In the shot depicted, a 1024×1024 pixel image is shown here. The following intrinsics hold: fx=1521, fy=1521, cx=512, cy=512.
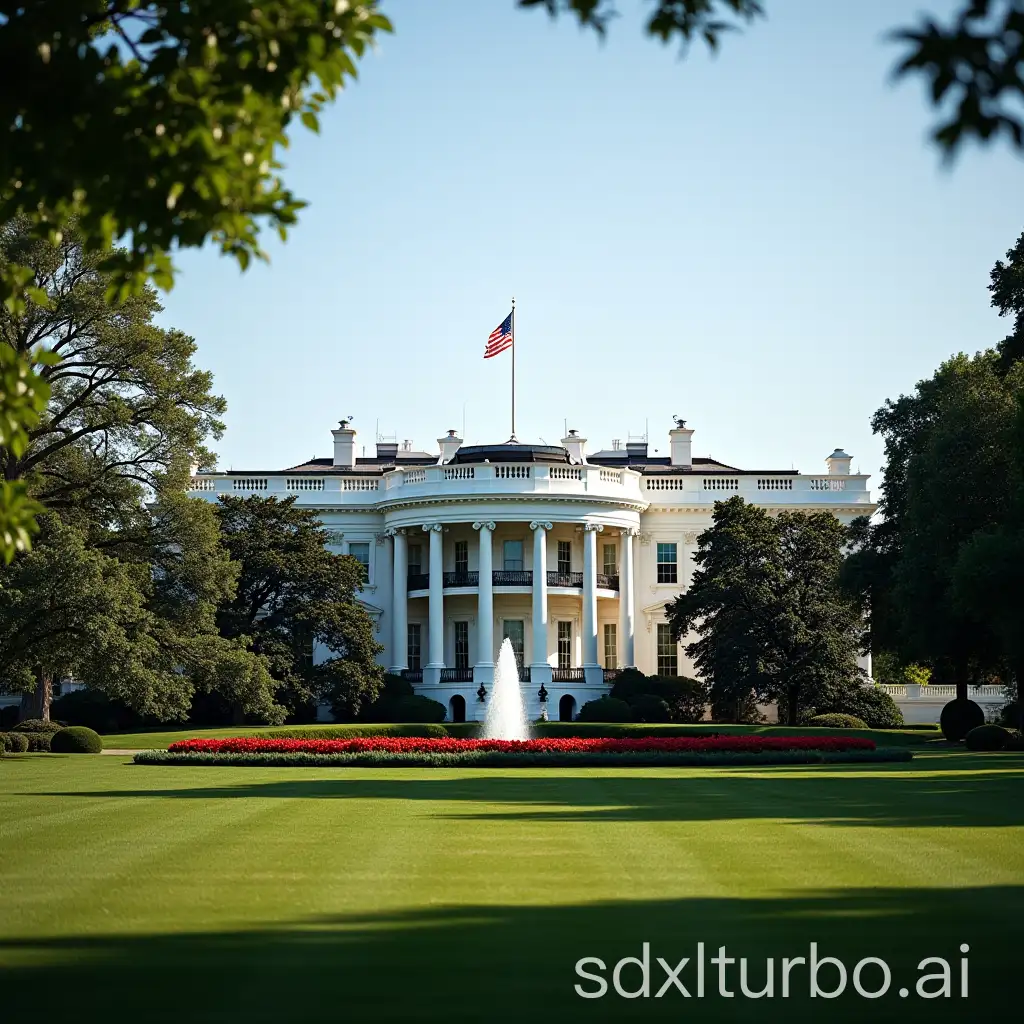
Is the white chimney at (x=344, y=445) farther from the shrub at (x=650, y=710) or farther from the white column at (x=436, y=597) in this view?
the shrub at (x=650, y=710)

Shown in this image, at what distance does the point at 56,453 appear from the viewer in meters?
43.4

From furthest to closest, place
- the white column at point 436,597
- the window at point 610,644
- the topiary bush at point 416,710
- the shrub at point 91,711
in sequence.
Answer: the window at point 610,644 → the white column at point 436,597 → the topiary bush at point 416,710 → the shrub at point 91,711

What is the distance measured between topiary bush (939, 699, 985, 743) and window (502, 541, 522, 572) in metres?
25.9

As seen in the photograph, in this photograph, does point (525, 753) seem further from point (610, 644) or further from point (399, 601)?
point (610, 644)

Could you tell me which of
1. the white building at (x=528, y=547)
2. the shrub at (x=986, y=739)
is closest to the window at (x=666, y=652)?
the white building at (x=528, y=547)

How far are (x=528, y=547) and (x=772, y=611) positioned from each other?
1603 centimetres

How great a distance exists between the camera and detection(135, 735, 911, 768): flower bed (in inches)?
1401

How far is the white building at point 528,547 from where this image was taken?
70.6m

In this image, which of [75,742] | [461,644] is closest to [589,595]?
[461,644]

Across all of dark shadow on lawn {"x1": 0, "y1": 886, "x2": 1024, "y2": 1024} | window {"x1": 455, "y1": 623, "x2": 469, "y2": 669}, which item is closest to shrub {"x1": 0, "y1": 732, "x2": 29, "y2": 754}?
window {"x1": 455, "y1": 623, "x2": 469, "y2": 669}

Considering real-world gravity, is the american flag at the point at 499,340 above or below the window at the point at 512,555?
above

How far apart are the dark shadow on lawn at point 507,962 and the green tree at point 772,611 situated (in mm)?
48994

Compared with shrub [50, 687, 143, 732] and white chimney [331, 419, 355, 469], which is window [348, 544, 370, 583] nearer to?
white chimney [331, 419, 355, 469]

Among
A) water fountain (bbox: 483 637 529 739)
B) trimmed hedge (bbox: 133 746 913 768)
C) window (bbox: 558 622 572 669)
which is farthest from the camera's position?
window (bbox: 558 622 572 669)
